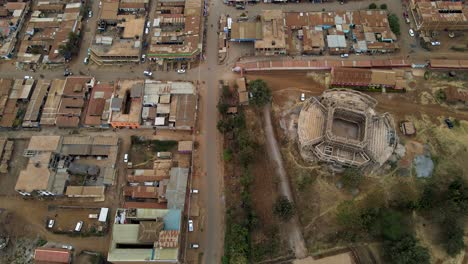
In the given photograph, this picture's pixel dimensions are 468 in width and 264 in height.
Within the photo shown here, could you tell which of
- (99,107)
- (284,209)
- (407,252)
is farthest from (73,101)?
(407,252)

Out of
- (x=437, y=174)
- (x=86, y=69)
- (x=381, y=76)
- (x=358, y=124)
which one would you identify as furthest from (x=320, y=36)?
(x=86, y=69)

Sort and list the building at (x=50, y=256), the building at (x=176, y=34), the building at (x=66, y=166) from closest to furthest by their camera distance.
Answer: the building at (x=50, y=256), the building at (x=66, y=166), the building at (x=176, y=34)

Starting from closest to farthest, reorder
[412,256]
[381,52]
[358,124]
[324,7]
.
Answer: [412,256] < [358,124] < [381,52] < [324,7]

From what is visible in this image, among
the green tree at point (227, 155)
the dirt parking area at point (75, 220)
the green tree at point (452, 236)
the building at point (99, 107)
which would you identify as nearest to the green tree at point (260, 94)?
the green tree at point (227, 155)

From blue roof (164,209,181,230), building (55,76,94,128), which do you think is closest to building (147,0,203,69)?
building (55,76,94,128)

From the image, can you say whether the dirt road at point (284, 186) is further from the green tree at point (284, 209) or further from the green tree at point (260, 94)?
the green tree at point (284, 209)

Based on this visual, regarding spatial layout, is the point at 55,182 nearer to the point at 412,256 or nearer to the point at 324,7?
the point at 412,256

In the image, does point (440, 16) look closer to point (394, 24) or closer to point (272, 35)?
point (394, 24)
